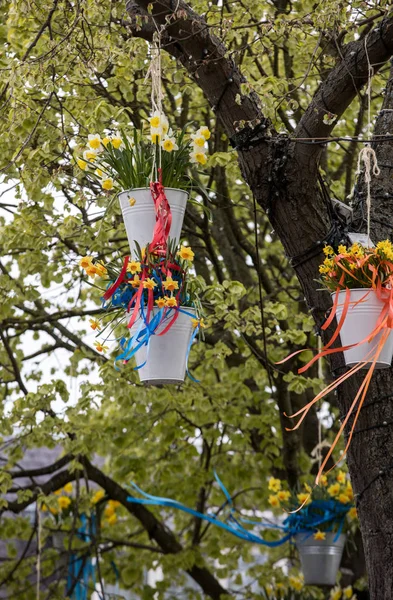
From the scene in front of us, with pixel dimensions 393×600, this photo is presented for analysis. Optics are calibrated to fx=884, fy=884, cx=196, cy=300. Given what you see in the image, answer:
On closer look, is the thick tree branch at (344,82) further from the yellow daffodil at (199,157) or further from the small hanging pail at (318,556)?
the small hanging pail at (318,556)

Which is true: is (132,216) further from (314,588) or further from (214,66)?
(314,588)

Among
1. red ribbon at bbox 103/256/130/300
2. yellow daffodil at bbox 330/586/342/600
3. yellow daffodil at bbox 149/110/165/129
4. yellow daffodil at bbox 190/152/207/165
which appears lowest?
yellow daffodil at bbox 330/586/342/600

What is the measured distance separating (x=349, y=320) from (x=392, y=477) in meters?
0.75

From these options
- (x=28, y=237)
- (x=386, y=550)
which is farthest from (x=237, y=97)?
(x=28, y=237)

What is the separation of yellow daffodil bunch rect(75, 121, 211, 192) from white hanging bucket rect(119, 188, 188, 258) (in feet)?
0.12

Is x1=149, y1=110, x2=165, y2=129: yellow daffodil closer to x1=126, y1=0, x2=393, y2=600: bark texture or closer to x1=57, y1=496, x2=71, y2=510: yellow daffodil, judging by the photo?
x1=126, y1=0, x2=393, y2=600: bark texture

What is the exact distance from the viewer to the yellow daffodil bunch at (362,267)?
2441mm

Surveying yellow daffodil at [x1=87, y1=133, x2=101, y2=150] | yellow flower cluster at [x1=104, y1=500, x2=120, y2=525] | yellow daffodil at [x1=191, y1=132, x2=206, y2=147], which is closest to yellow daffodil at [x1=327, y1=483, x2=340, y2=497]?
yellow flower cluster at [x1=104, y1=500, x2=120, y2=525]

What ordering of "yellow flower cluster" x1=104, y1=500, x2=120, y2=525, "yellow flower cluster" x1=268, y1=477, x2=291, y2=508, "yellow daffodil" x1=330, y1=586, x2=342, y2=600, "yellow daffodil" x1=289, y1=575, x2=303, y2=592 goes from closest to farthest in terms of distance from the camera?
"yellow flower cluster" x1=268, y1=477, x2=291, y2=508 < "yellow daffodil" x1=330, y1=586, x2=342, y2=600 < "yellow daffodil" x1=289, y1=575, x2=303, y2=592 < "yellow flower cluster" x1=104, y1=500, x2=120, y2=525

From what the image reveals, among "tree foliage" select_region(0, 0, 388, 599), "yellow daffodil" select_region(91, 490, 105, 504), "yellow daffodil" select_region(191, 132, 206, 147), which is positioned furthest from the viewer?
"yellow daffodil" select_region(91, 490, 105, 504)

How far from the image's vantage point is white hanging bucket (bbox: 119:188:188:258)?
2609mm

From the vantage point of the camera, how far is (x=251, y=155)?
3.05 m

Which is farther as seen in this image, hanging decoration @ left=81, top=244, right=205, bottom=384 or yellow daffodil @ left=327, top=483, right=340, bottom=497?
yellow daffodil @ left=327, top=483, right=340, bottom=497

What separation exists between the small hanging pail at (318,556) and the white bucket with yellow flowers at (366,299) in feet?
9.87
